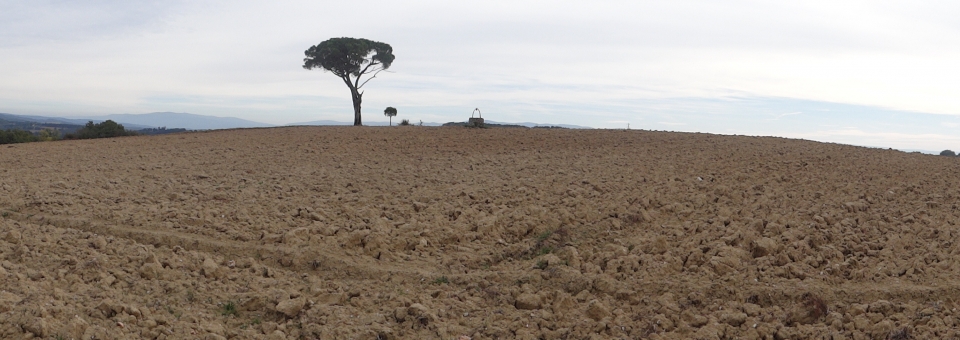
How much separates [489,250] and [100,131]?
17.0m

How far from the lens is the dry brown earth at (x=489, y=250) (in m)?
4.91

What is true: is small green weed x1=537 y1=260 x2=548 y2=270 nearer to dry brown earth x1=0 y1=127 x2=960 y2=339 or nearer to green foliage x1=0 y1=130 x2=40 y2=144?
dry brown earth x1=0 y1=127 x2=960 y2=339

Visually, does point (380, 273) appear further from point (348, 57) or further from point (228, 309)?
point (348, 57)

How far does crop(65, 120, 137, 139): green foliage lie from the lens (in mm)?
19070

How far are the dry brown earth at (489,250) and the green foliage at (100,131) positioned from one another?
9093 mm

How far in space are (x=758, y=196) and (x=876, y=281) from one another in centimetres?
276

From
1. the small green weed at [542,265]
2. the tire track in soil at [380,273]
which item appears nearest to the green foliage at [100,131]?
the tire track in soil at [380,273]

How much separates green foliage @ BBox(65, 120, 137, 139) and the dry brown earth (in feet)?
29.8

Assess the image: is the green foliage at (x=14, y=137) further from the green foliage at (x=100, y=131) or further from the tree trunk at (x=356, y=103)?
the tree trunk at (x=356, y=103)

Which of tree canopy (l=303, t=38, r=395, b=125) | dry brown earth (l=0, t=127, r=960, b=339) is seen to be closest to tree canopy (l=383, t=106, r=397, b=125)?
tree canopy (l=303, t=38, r=395, b=125)

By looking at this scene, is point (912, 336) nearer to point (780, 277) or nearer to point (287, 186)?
point (780, 277)

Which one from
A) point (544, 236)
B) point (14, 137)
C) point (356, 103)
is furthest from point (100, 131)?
point (544, 236)

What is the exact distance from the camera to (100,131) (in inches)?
762

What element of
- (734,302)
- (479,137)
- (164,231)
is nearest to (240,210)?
(164,231)
